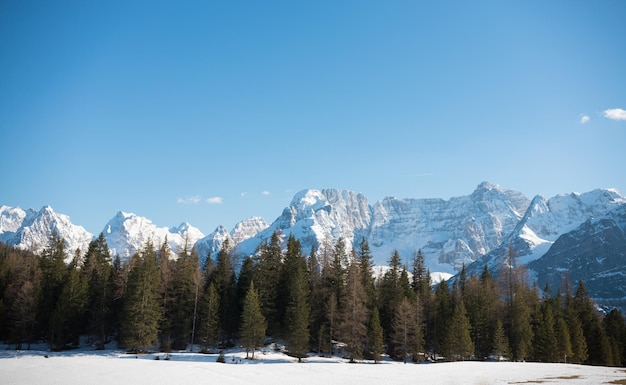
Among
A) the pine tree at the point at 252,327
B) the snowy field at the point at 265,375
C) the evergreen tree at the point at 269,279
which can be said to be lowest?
the snowy field at the point at 265,375

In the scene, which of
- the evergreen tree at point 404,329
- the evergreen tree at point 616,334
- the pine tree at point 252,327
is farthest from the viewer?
the evergreen tree at point 616,334

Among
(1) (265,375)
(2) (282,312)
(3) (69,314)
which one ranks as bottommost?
(1) (265,375)

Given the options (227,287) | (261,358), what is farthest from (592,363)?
(227,287)

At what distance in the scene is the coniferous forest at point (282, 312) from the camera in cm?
6381

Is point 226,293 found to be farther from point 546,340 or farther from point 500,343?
point 546,340

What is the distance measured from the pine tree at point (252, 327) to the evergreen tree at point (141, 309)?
1360cm

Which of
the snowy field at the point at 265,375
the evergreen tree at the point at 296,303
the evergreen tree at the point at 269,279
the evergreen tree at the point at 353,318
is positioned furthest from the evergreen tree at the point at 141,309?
the evergreen tree at the point at 353,318

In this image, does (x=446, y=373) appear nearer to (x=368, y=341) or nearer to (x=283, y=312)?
(x=368, y=341)

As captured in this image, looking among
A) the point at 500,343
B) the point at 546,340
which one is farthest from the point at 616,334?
the point at 500,343

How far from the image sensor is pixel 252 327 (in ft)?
197

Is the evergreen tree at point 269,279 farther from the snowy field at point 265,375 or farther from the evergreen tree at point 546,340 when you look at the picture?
the evergreen tree at point 546,340

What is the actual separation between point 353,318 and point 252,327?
47.5ft

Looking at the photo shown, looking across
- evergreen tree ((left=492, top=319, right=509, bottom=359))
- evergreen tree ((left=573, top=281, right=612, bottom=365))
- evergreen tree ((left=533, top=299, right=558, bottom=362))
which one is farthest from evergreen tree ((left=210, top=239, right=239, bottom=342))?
evergreen tree ((left=573, top=281, right=612, bottom=365))

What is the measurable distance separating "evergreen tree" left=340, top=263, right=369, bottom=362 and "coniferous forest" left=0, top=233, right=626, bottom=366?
0.20 meters
